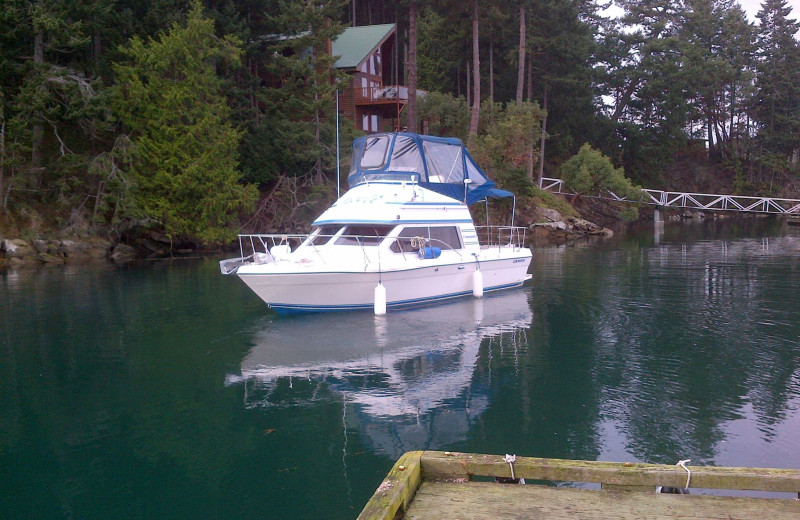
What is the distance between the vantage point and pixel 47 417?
30.8 ft

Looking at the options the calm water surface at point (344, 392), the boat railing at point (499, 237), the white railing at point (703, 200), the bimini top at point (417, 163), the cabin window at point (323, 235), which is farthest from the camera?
the white railing at point (703, 200)

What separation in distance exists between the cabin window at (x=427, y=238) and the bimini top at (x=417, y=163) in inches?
53.7

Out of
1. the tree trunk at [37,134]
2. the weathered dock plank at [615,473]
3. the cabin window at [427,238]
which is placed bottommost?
the weathered dock plank at [615,473]

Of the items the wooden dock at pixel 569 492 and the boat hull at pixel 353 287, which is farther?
the boat hull at pixel 353 287

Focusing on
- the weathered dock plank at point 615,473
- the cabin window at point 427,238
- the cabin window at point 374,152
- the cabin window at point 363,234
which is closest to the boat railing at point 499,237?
the cabin window at point 427,238

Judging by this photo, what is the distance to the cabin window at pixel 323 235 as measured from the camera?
1670 cm

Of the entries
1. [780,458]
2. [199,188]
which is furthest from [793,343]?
[199,188]

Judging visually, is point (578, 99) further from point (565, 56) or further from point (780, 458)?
point (780, 458)

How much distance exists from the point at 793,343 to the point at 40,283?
69.3ft

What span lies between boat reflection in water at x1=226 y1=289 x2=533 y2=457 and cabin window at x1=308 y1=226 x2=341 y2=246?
2.10 metres

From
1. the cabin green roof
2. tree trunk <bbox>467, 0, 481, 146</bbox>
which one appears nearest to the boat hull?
tree trunk <bbox>467, 0, 481, 146</bbox>

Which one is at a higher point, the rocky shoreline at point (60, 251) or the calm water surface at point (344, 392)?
the rocky shoreline at point (60, 251)

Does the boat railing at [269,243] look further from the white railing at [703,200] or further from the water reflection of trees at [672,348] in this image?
the white railing at [703,200]

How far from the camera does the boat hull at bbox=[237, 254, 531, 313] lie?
1476 cm
